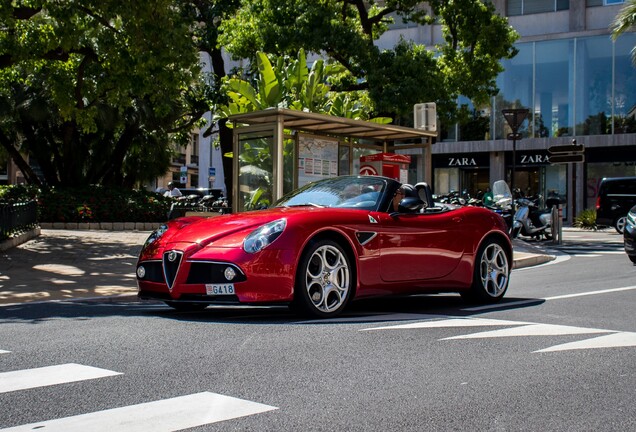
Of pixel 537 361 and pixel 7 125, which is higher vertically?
pixel 7 125

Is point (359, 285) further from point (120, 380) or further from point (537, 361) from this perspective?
point (120, 380)

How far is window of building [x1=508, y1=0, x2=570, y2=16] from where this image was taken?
42.8m

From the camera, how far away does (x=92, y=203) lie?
27.0 metres

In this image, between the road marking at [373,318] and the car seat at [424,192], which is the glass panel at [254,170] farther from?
the road marking at [373,318]

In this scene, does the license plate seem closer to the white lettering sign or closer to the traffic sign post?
the traffic sign post

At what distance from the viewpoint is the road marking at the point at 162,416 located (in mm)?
3871

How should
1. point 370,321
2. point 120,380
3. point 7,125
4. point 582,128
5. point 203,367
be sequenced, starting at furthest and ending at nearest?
point 582,128 → point 7,125 → point 370,321 → point 203,367 → point 120,380

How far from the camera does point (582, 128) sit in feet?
135

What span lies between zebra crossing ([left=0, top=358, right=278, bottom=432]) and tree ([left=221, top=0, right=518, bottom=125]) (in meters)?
20.2

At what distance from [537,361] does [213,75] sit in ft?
83.9

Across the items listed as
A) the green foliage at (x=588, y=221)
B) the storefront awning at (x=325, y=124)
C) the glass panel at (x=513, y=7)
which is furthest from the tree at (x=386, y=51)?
the glass panel at (x=513, y=7)

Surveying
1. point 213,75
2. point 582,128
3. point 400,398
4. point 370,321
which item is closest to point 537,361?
point 400,398

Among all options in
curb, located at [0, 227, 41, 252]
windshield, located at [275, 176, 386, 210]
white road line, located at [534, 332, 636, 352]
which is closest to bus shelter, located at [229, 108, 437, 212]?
curb, located at [0, 227, 41, 252]

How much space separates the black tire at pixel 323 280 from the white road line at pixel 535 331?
1310 millimetres
